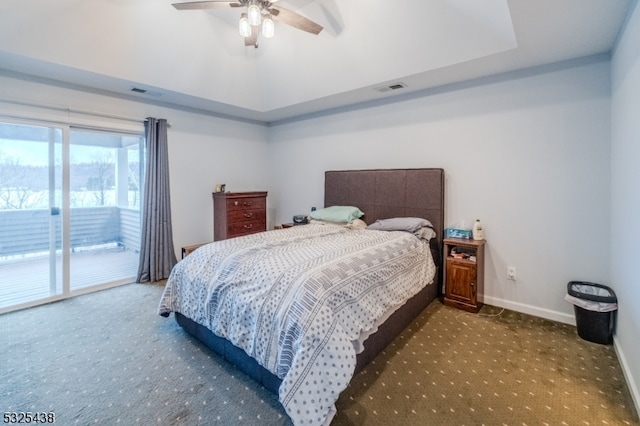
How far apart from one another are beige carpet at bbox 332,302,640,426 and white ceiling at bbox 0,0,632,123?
2.49 m

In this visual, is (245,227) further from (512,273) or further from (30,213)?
(512,273)

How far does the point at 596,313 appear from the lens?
2486 mm

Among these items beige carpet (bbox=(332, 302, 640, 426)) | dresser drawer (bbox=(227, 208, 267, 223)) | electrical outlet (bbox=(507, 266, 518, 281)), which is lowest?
beige carpet (bbox=(332, 302, 640, 426))

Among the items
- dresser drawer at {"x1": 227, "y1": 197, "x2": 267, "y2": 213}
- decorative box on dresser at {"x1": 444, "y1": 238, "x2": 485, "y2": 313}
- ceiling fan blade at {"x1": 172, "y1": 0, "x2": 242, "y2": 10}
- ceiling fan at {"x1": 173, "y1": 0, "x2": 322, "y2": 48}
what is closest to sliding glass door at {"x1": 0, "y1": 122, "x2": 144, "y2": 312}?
dresser drawer at {"x1": 227, "y1": 197, "x2": 267, "y2": 213}

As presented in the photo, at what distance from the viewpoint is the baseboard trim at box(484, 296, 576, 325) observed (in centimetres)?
292

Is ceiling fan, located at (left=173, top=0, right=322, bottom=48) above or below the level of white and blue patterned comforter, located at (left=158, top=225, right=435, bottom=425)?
above

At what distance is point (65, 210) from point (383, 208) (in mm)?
3789

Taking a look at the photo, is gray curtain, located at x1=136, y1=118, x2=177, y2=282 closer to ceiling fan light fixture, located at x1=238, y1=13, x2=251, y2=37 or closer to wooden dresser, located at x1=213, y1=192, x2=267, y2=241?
wooden dresser, located at x1=213, y1=192, x2=267, y2=241

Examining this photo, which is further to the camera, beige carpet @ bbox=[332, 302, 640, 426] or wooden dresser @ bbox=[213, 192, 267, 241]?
wooden dresser @ bbox=[213, 192, 267, 241]

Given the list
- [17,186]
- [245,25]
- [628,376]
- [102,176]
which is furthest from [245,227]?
[628,376]

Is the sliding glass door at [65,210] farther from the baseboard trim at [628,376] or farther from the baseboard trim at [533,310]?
the baseboard trim at [628,376]

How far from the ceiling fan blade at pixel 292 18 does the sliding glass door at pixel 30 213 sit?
280cm

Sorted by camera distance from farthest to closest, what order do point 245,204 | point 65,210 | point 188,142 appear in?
point 245,204 < point 188,142 < point 65,210

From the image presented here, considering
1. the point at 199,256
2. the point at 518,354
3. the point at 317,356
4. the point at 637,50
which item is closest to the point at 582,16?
the point at 637,50
